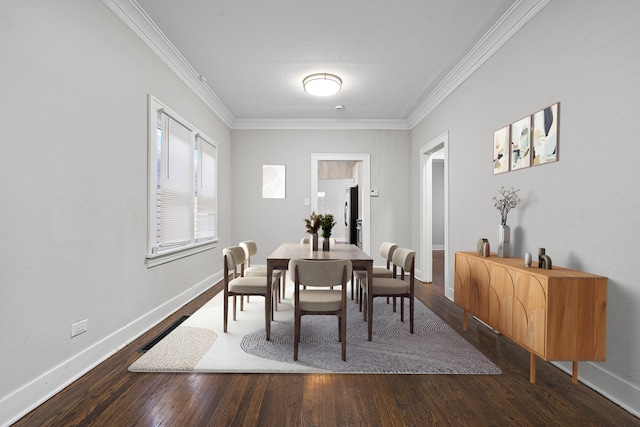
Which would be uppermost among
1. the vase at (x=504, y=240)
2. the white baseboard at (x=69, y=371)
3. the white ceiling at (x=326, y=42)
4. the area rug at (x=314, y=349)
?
the white ceiling at (x=326, y=42)

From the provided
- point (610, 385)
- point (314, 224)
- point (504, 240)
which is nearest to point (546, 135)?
point (504, 240)

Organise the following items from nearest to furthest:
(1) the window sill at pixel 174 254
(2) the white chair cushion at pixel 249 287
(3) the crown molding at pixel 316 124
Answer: (2) the white chair cushion at pixel 249 287 → (1) the window sill at pixel 174 254 → (3) the crown molding at pixel 316 124

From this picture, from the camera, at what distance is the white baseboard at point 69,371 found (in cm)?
172

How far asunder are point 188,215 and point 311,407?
3024 mm

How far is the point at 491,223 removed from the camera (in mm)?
3238

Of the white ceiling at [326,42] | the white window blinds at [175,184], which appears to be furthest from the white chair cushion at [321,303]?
the white ceiling at [326,42]

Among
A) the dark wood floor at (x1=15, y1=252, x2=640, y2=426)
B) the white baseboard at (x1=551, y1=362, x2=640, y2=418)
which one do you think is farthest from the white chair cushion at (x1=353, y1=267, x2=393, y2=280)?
the white baseboard at (x1=551, y1=362, x2=640, y2=418)

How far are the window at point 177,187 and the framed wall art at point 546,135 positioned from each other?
3.46 m

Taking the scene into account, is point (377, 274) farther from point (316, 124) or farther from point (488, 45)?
point (316, 124)

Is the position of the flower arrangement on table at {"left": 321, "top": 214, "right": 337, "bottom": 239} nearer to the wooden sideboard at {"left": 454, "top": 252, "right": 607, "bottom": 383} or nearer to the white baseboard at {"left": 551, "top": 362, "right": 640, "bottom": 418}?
the wooden sideboard at {"left": 454, "top": 252, "right": 607, "bottom": 383}

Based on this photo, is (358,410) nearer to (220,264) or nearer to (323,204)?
(220,264)

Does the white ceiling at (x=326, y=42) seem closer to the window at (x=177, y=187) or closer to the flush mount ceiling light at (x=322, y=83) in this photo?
the flush mount ceiling light at (x=322, y=83)

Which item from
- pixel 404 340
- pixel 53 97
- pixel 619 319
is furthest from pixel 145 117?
pixel 619 319

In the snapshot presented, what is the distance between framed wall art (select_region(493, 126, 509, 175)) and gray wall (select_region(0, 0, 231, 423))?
3420 mm
